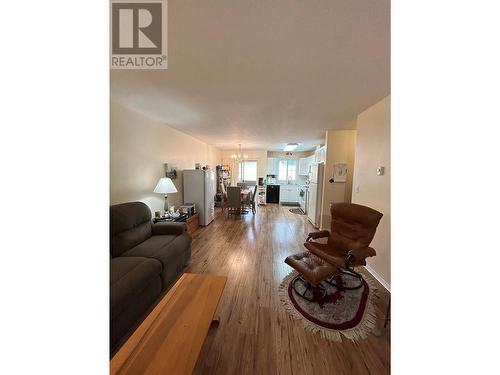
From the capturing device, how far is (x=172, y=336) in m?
1.18

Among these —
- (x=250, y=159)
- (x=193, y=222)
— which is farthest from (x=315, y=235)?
(x=250, y=159)

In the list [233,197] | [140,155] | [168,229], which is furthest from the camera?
[233,197]

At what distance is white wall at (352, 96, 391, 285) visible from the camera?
2312 millimetres

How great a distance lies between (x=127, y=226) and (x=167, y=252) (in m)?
0.66

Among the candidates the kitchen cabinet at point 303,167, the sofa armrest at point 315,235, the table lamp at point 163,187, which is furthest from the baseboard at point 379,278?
the kitchen cabinet at point 303,167

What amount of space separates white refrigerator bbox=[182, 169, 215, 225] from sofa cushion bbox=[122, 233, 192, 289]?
1960 millimetres

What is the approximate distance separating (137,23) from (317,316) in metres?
2.88

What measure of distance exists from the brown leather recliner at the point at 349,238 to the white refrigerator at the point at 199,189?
300cm

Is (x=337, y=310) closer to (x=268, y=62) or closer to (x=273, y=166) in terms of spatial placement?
(x=268, y=62)

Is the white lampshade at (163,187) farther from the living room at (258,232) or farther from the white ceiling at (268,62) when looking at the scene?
the white ceiling at (268,62)
